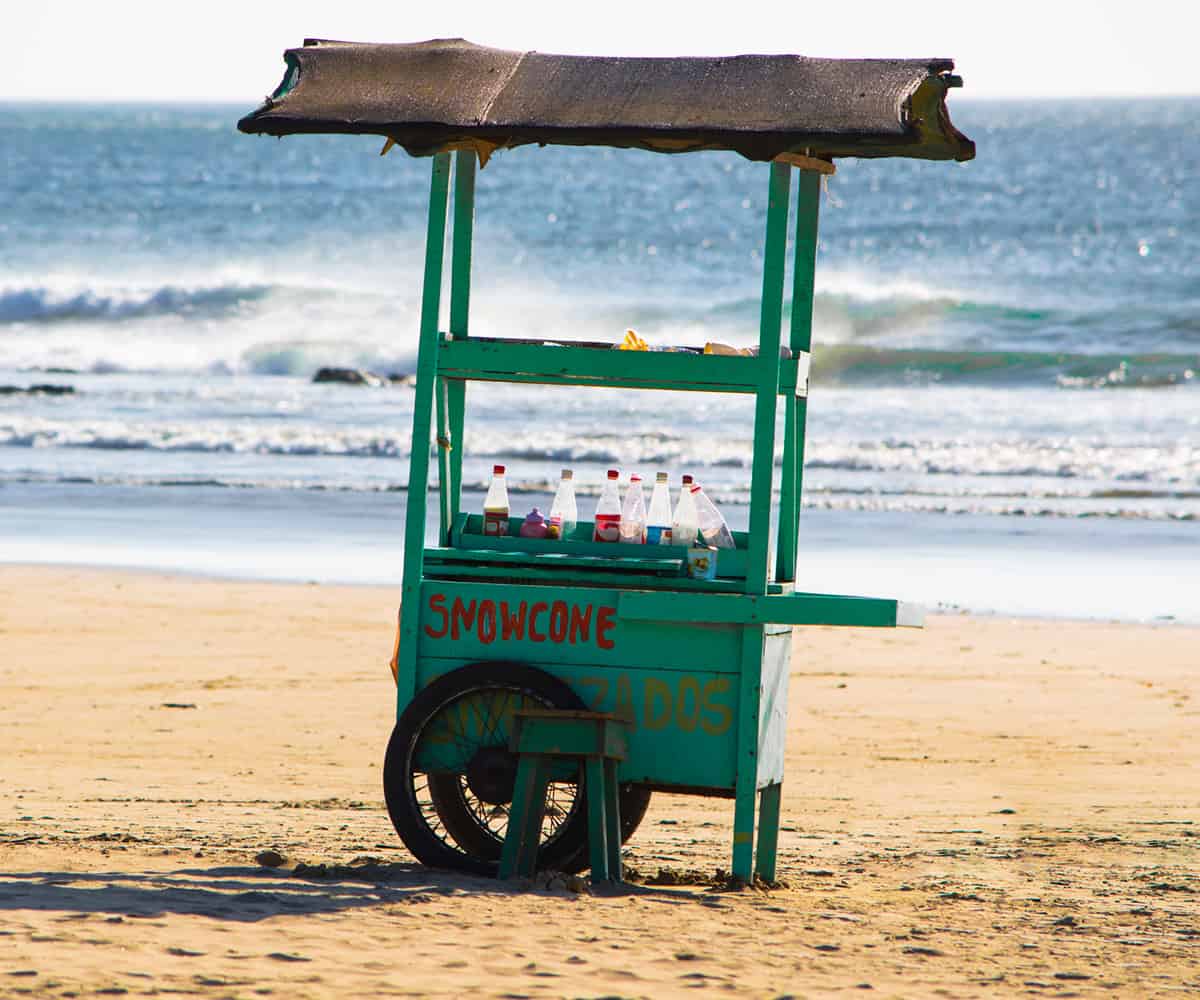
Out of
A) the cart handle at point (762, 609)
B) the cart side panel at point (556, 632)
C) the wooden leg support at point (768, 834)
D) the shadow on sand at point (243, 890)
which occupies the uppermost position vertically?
the cart handle at point (762, 609)

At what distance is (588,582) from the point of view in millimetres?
5844

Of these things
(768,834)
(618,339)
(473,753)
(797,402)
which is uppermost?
→ (618,339)

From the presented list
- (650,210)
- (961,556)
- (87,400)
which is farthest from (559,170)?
(961,556)

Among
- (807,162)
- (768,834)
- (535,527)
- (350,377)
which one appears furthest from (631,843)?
(350,377)

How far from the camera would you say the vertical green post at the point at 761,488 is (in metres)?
5.59

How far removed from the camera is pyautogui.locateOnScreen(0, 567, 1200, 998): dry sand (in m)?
4.68

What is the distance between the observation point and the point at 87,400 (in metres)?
28.3

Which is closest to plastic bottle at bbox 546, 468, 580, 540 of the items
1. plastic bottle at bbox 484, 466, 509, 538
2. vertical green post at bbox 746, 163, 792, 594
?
plastic bottle at bbox 484, 466, 509, 538

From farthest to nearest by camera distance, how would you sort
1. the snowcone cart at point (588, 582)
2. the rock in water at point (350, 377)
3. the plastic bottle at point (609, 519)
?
the rock in water at point (350, 377) < the plastic bottle at point (609, 519) < the snowcone cart at point (588, 582)

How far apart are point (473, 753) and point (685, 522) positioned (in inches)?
40.0

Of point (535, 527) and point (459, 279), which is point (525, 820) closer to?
point (535, 527)

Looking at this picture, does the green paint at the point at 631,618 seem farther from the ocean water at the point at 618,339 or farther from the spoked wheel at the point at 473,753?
the ocean water at the point at 618,339

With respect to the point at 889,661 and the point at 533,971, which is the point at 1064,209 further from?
the point at 533,971

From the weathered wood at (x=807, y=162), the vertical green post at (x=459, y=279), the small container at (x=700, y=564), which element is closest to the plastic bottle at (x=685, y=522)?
the small container at (x=700, y=564)
